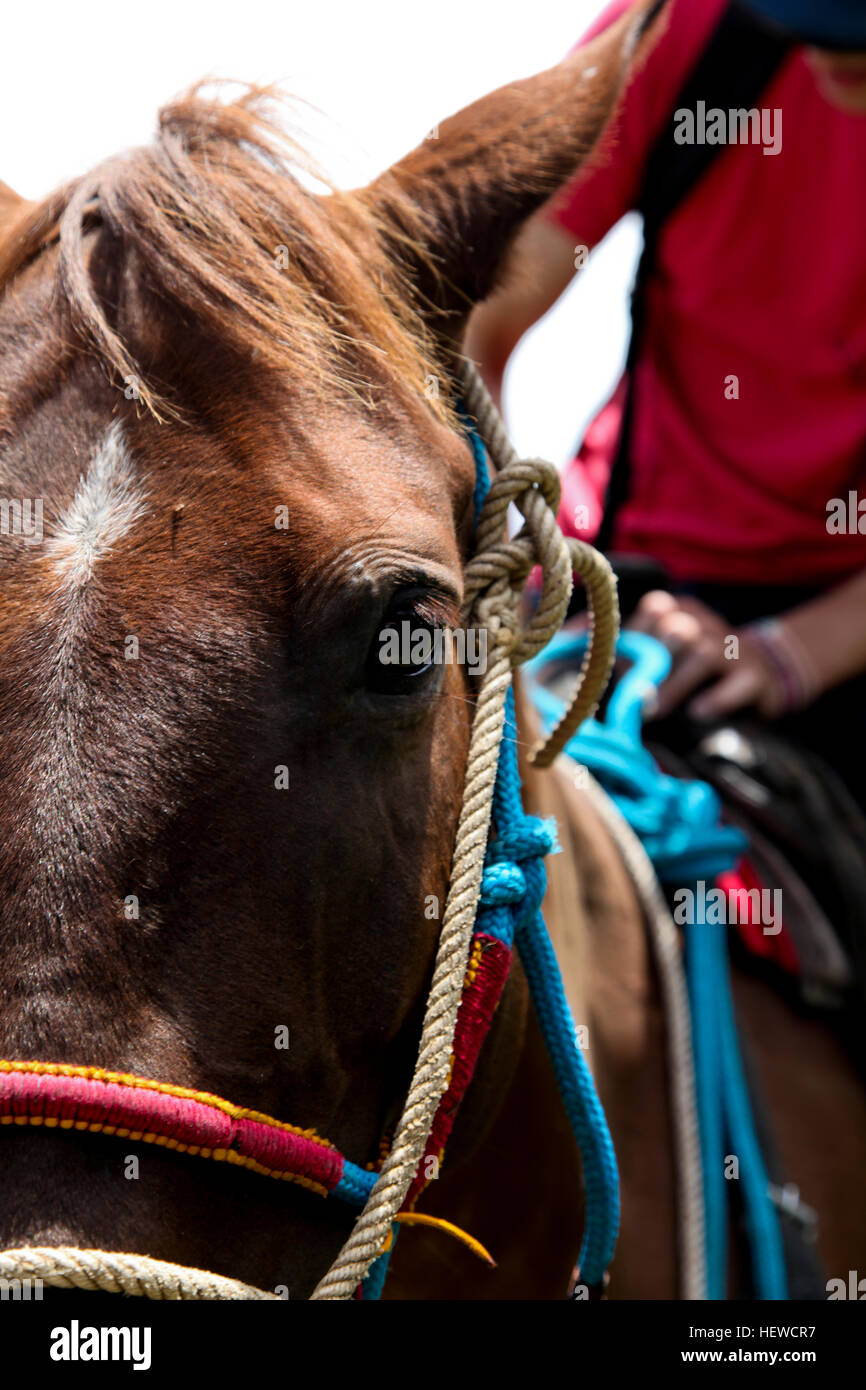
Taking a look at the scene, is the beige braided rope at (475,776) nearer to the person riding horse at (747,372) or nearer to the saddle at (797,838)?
the saddle at (797,838)

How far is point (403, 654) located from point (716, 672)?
1.46 m

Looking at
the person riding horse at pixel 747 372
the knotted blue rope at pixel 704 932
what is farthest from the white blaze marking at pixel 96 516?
the person riding horse at pixel 747 372

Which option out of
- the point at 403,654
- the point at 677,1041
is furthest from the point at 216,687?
the point at 677,1041

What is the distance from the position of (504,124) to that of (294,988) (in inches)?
47.0

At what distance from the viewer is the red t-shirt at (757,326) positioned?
2.65 metres

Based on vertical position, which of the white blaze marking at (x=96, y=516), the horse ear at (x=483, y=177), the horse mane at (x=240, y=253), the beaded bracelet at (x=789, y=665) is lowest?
the white blaze marking at (x=96, y=516)

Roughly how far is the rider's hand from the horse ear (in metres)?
1.11

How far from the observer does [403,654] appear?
1.23 m

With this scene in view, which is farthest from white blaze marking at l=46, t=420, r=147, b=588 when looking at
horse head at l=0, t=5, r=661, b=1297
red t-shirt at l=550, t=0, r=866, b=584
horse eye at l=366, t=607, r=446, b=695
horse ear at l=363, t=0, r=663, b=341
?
red t-shirt at l=550, t=0, r=866, b=584

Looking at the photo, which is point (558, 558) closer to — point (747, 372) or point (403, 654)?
point (403, 654)

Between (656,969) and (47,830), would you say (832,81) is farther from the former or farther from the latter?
(47,830)

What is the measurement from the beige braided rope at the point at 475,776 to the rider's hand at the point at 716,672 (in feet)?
2.83

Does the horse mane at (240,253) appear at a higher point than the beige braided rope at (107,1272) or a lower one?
higher

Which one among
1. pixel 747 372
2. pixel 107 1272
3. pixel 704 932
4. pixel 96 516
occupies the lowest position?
pixel 107 1272
